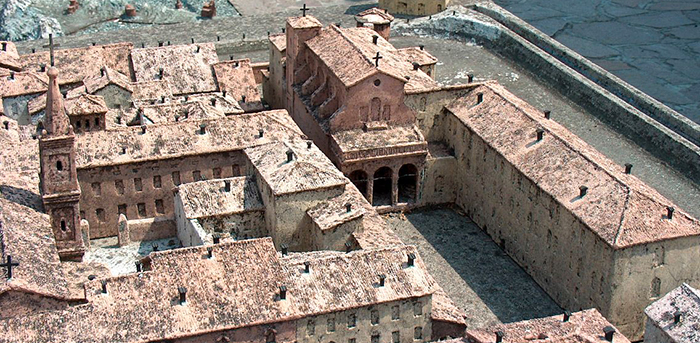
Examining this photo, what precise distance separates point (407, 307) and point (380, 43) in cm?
2884

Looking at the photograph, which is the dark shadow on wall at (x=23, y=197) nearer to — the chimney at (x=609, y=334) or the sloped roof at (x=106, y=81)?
the sloped roof at (x=106, y=81)

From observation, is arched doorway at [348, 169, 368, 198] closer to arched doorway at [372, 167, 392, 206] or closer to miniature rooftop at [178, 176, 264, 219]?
arched doorway at [372, 167, 392, 206]

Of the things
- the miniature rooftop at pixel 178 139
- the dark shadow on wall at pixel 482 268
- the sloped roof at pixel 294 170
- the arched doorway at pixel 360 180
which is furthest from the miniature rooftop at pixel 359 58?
the dark shadow on wall at pixel 482 268

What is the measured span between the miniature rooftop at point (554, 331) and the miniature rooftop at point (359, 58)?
2431cm

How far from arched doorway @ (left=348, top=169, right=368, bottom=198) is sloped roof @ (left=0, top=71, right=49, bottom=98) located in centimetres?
2174

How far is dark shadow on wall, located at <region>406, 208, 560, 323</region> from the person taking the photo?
221 ft

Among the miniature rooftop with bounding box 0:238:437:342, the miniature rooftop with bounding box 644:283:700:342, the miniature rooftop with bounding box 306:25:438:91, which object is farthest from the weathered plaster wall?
the miniature rooftop with bounding box 306:25:438:91

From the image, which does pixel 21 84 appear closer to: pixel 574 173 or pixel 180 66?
pixel 180 66

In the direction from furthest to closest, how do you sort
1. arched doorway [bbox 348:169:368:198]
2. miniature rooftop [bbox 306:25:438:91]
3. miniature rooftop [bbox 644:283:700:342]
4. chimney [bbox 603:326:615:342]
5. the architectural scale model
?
arched doorway [bbox 348:169:368:198] < miniature rooftop [bbox 306:25:438:91] < the architectural scale model < chimney [bbox 603:326:615:342] < miniature rooftop [bbox 644:283:700:342]

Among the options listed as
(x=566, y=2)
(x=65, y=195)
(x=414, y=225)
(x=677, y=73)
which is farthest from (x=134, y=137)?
(x=566, y=2)

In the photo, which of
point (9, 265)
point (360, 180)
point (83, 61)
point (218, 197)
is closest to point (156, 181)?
point (218, 197)

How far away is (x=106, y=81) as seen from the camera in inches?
3184

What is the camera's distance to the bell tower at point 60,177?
61.8 meters

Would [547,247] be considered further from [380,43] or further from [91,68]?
[91,68]
